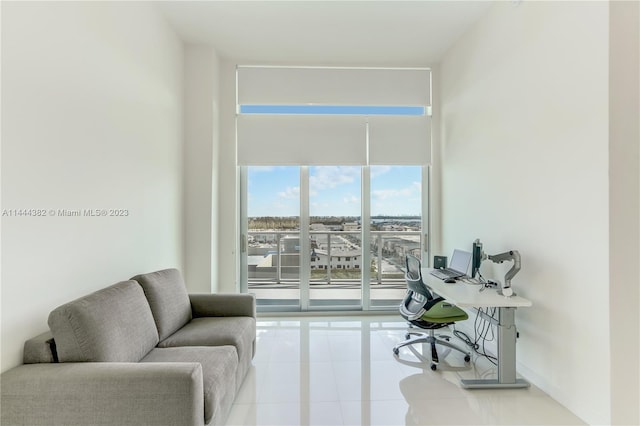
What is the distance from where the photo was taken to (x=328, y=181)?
4.37 metres

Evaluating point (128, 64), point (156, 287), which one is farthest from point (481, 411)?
point (128, 64)

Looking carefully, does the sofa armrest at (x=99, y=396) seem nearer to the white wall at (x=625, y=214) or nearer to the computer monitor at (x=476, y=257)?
the white wall at (x=625, y=214)

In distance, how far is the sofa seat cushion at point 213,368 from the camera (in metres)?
1.73

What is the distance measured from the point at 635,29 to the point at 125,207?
12.4 ft

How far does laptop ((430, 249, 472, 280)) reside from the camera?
3.23m

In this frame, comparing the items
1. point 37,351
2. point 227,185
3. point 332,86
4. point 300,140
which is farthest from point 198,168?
point 37,351

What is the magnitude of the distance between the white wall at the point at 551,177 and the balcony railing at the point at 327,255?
1.24 metres

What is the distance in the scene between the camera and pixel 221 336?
7.90ft

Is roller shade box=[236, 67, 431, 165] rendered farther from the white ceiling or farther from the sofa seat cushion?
the sofa seat cushion

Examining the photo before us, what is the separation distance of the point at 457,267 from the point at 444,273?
0.21 metres

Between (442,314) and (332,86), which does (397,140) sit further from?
(442,314)

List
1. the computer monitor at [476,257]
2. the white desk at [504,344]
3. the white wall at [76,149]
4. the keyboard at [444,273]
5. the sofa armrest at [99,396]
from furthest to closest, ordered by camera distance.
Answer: the keyboard at [444,273] → the computer monitor at [476,257] → the white desk at [504,344] → the white wall at [76,149] → the sofa armrest at [99,396]

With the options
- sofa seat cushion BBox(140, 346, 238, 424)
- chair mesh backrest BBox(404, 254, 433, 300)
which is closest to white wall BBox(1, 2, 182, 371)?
sofa seat cushion BBox(140, 346, 238, 424)

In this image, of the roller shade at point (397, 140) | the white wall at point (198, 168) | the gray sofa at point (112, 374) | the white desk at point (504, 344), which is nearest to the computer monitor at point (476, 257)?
the white desk at point (504, 344)
